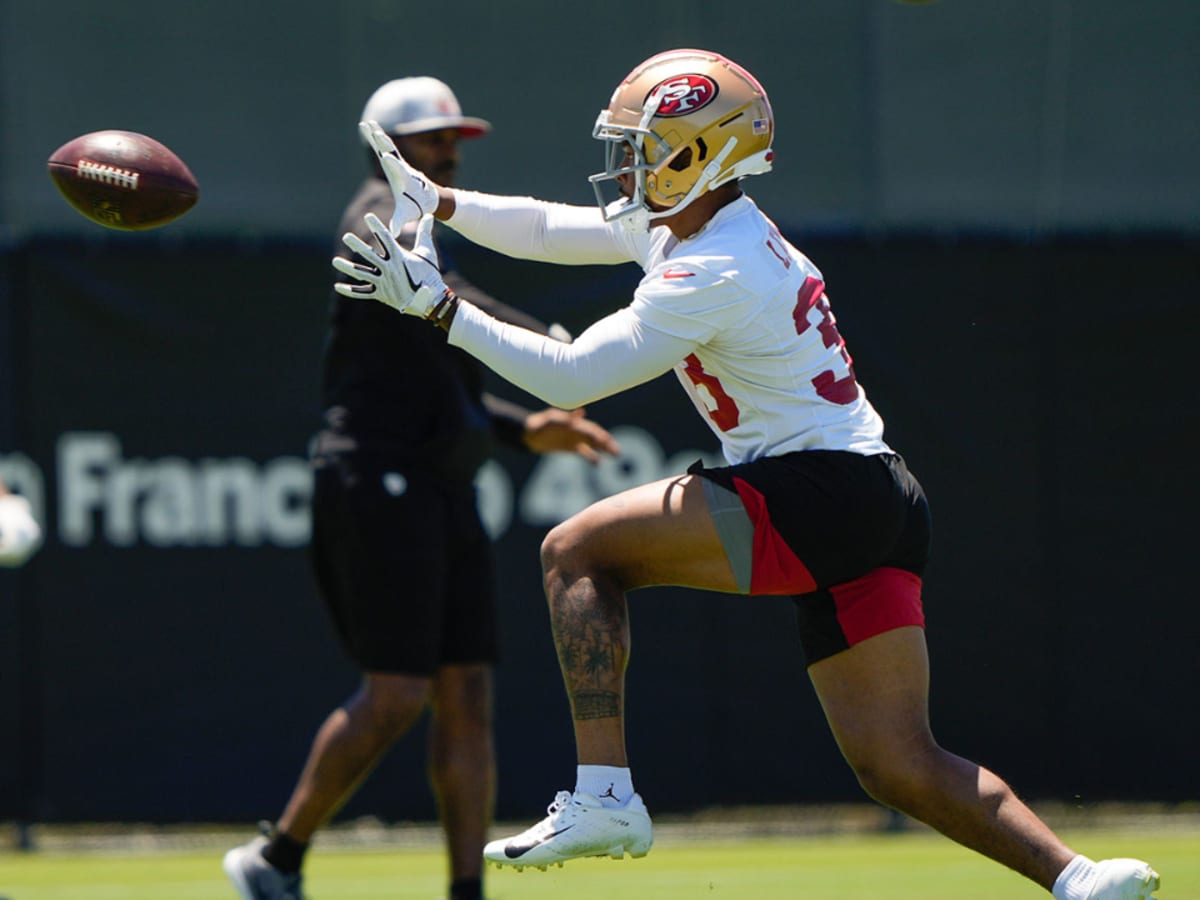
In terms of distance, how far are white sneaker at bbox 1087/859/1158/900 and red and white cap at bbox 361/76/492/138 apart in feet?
9.78

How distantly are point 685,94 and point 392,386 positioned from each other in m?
1.68

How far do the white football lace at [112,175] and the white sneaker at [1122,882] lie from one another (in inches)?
110

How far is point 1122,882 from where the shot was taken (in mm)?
4090

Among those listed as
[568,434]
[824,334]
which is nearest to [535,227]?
[824,334]

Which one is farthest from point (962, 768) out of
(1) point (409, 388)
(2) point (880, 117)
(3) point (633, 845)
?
(2) point (880, 117)

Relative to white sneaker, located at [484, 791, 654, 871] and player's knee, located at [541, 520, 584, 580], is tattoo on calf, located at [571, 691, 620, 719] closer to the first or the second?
white sneaker, located at [484, 791, 654, 871]

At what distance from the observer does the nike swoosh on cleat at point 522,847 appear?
4023 mm

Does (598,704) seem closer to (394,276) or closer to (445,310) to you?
(445,310)

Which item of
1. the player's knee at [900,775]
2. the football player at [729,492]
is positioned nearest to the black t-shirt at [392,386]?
the football player at [729,492]

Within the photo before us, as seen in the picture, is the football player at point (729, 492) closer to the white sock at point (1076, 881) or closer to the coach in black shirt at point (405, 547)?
the white sock at point (1076, 881)

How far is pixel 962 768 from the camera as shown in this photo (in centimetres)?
425

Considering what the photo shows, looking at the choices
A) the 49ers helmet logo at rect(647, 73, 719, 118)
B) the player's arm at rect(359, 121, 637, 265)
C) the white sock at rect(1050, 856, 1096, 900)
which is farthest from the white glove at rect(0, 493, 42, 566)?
the white sock at rect(1050, 856, 1096, 900)

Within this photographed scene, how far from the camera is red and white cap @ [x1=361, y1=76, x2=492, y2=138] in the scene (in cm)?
574

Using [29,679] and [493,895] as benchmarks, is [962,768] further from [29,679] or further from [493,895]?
[29,679]
